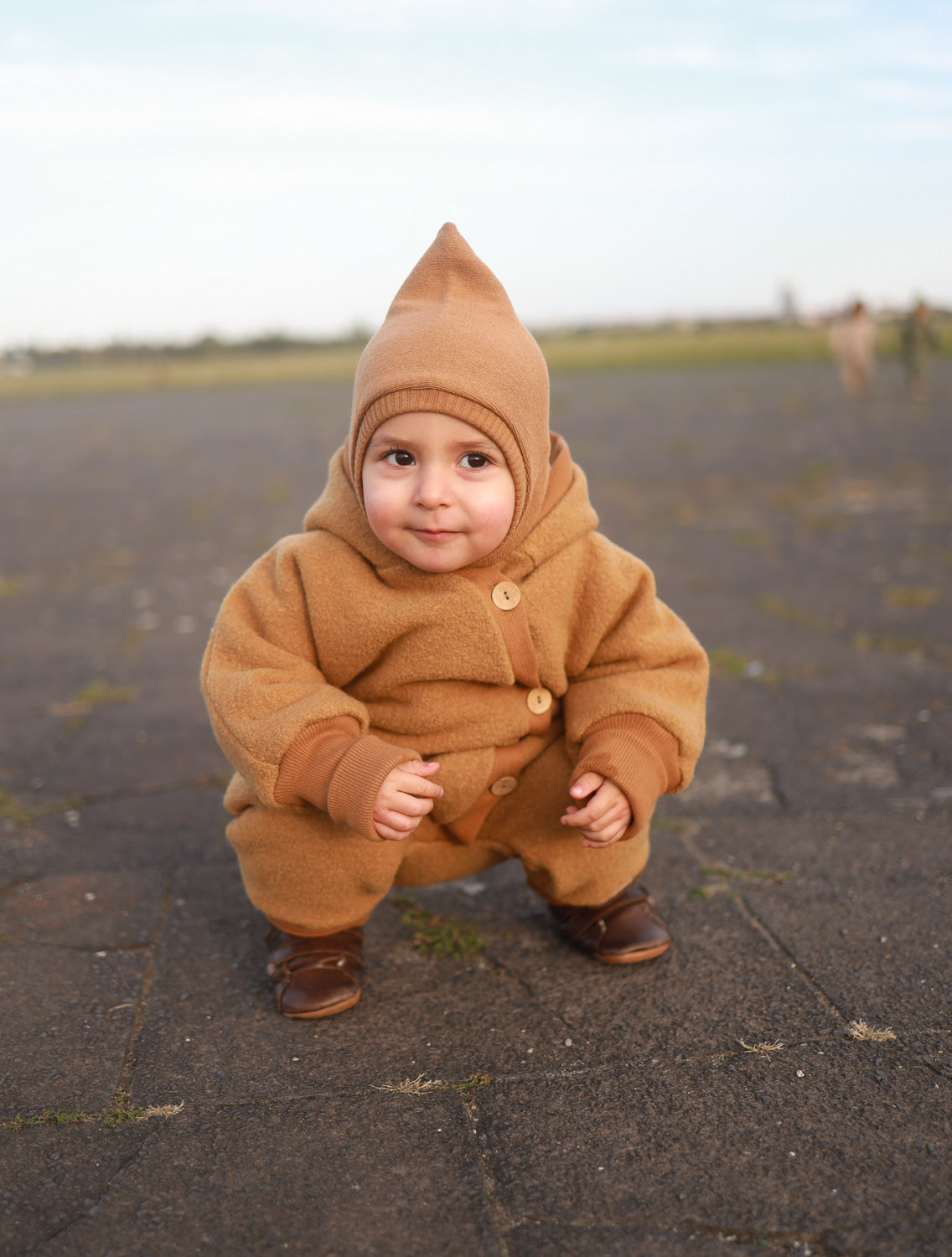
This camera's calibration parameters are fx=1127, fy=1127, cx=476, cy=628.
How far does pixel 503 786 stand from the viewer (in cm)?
215

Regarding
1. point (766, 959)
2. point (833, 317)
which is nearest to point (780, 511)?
point (766, 959)

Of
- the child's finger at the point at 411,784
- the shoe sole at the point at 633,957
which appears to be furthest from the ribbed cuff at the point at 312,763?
the shoe sole at the point at 633,957

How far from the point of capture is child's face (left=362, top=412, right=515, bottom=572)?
1909mm

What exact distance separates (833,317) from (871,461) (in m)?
8.15

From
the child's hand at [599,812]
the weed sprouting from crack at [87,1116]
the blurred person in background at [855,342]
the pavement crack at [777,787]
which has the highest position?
the child's hand at [599,812]

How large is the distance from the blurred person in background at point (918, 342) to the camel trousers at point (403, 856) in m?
14.1

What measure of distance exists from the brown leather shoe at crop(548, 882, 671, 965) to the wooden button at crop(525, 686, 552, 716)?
0.42 metres

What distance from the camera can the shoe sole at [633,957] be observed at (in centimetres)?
216

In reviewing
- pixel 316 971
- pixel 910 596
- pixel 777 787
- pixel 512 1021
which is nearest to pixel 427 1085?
pixel 512 1021

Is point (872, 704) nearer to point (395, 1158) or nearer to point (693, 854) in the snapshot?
point (693, 854)

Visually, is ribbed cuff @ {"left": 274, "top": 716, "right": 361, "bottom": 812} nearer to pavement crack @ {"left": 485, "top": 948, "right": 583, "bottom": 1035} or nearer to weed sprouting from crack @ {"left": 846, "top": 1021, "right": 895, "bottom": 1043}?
pavement crack @ {"left": 485, "top": 948, "right": 583, "bottom": 1035}

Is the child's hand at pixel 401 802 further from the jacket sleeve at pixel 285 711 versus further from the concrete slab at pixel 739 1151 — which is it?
the concrete slab at pixel 739 1151

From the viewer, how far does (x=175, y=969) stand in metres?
2.20

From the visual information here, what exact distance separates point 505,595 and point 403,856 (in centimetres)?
54
